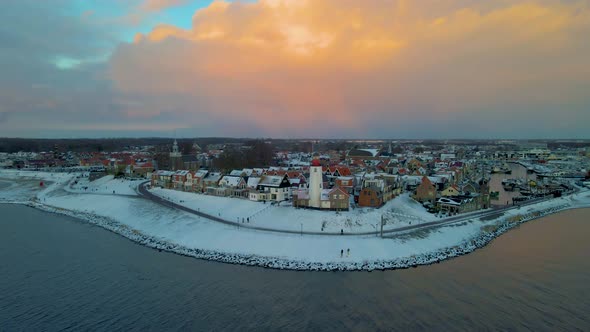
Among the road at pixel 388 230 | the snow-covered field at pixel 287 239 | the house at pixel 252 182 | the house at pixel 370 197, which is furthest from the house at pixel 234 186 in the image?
the house at pixel 370 197

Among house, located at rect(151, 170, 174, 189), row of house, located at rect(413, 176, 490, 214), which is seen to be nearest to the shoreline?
row of house, located at rect(413, 176, 490, 214)

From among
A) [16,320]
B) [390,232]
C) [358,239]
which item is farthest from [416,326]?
[16,320]

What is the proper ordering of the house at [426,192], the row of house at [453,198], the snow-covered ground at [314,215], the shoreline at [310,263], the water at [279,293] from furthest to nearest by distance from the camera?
the house at [426,192] < the row of house at [453,198] < the snow-covered ground at [314,215] < the shoreline at [310,263] < the water at [279,293]

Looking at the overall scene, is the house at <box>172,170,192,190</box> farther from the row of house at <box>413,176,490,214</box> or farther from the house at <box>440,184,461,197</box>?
the house at <box>440,184,461,197</box>

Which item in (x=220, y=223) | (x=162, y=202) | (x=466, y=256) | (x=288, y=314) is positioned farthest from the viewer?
(x=162, y=202)

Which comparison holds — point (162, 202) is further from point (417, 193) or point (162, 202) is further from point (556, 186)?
point (556, 186)

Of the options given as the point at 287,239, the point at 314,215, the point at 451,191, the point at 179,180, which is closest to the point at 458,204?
the point at 451,191

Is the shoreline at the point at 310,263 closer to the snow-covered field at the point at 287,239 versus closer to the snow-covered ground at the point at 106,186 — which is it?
the snow-covered field at the point at 287,239
